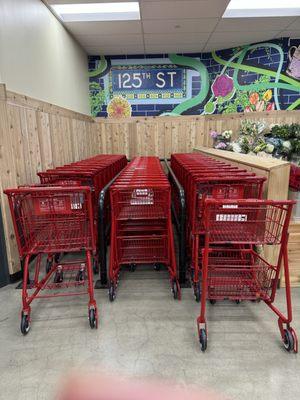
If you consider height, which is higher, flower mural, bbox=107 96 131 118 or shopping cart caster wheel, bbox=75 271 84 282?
flower mural, bbox=107 96 131 118

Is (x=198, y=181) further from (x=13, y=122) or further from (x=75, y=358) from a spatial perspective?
(x=13, y=122)

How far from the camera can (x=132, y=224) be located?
10.1ft

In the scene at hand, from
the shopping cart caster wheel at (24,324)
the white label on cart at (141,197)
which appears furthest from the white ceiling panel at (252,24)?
the shopping cart caster wheel at (24,324)

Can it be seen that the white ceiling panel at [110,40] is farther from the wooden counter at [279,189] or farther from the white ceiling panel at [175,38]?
the wooden counter at [279,189]

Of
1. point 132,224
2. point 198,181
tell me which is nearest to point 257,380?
point 198,181

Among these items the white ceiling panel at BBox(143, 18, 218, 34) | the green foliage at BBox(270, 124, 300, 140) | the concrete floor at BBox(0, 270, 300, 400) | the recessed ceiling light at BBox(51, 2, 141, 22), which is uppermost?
the recessed ceiling light at BBox(51, 2, 141, 22)

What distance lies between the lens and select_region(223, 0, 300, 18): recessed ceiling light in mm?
4586

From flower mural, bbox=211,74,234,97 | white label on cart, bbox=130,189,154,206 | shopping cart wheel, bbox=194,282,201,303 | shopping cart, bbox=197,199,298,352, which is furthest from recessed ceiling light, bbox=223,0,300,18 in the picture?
shopping cart wheel, bbox=194,282,201,303

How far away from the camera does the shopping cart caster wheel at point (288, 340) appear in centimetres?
198

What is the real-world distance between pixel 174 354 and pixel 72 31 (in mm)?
5592

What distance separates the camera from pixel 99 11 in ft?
15.5

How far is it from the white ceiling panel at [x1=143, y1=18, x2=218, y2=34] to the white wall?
1557 mm

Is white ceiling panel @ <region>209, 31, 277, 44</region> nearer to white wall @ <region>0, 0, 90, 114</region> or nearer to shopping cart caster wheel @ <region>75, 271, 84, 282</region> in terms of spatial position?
white wall @ <region>0, 0, 90, 114</region>

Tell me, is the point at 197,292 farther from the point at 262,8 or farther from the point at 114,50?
the point at 114,50
